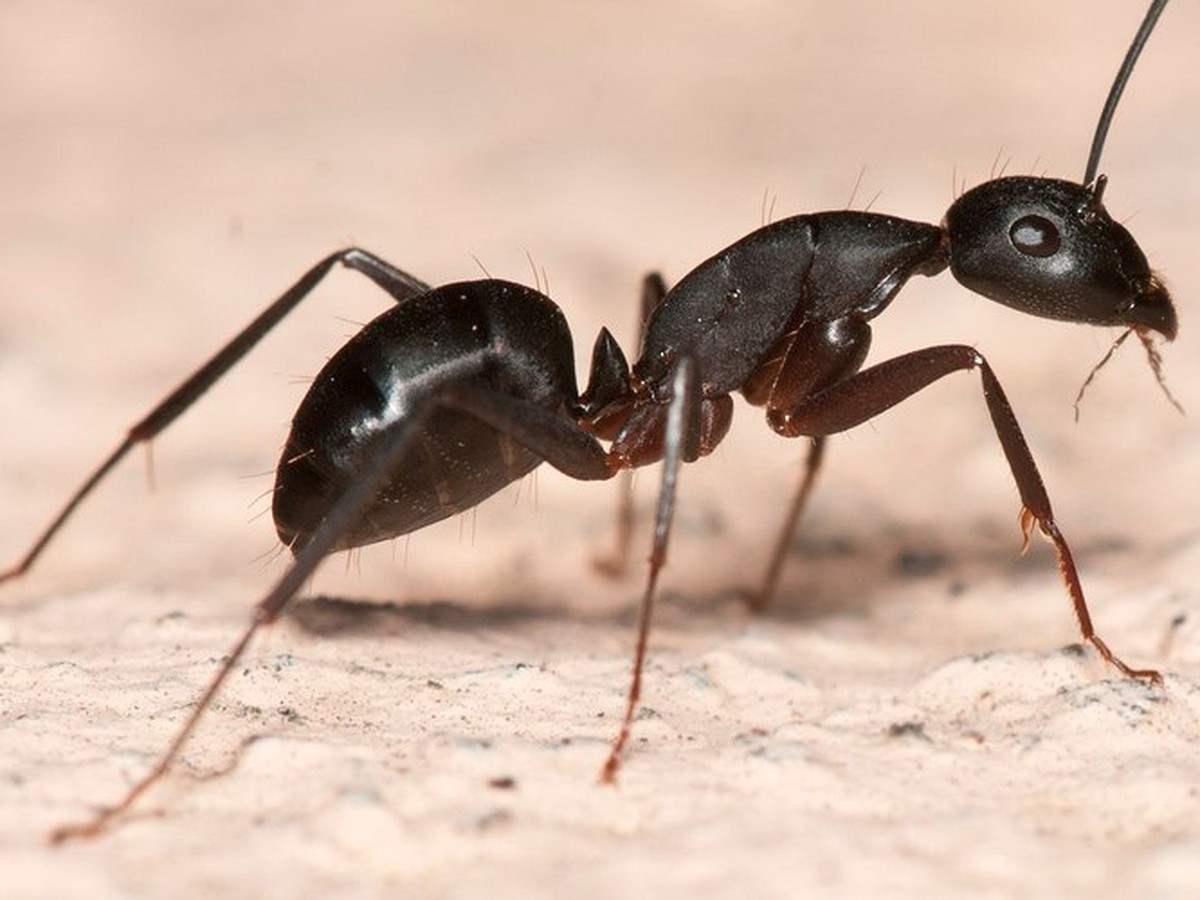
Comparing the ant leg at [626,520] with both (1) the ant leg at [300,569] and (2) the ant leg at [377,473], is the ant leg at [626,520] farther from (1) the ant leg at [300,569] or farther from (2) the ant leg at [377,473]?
(1) the ant leg at [300,569]

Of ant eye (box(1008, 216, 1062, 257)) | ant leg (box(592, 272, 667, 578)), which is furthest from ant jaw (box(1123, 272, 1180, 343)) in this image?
ant leg (box(592, 272, 667, 578))

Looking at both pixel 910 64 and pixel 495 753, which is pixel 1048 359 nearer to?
pixel 910 64

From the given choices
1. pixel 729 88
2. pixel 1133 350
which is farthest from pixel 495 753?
pixel 729 88

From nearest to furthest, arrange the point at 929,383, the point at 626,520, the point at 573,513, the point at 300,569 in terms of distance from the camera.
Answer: the point at 300,569
the point at 929,383
the point at 626,520
the point at 573,513

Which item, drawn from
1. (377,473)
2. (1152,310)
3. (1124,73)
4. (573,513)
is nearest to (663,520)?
(377,473)

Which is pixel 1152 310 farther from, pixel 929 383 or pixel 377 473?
pixel 377 473

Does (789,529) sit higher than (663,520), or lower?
lower
